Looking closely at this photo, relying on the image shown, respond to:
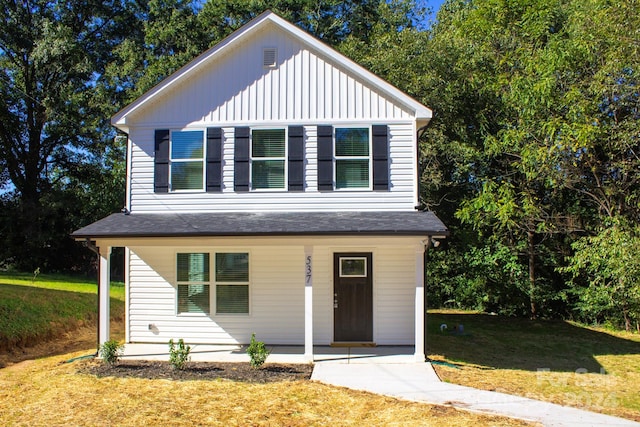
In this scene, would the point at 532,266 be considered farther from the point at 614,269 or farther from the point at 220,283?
the point at 220,283

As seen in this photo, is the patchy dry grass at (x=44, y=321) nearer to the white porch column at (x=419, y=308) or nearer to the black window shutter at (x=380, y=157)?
the white porch column at (x=419, y=308)

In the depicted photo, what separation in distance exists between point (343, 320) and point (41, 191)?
73.2ft

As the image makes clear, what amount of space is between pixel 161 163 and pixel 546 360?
381 inches

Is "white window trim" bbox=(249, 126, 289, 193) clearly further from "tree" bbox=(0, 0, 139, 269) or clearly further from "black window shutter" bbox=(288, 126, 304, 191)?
"tree" bbox=(0, 0, 139, 269)

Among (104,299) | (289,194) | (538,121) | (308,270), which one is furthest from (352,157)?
(538,121)

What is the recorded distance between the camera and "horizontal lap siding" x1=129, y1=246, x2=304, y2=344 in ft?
38.3

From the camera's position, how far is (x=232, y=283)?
11.8 m

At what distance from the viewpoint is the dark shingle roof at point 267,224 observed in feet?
32.4

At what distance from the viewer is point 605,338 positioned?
14758 mm

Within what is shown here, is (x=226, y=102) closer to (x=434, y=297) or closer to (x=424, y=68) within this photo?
(x=424, y=68)

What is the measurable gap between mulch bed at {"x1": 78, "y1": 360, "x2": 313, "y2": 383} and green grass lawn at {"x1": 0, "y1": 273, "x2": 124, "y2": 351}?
2.93 m

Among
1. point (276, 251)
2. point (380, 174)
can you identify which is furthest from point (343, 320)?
point (380, 174)

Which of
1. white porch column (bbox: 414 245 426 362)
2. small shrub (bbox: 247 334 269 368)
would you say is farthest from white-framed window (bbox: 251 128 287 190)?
small shrub (bbox: 247 334 269 368)

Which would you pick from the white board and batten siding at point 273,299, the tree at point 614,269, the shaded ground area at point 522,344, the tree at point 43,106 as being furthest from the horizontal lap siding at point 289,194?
the tree at point 43,106
